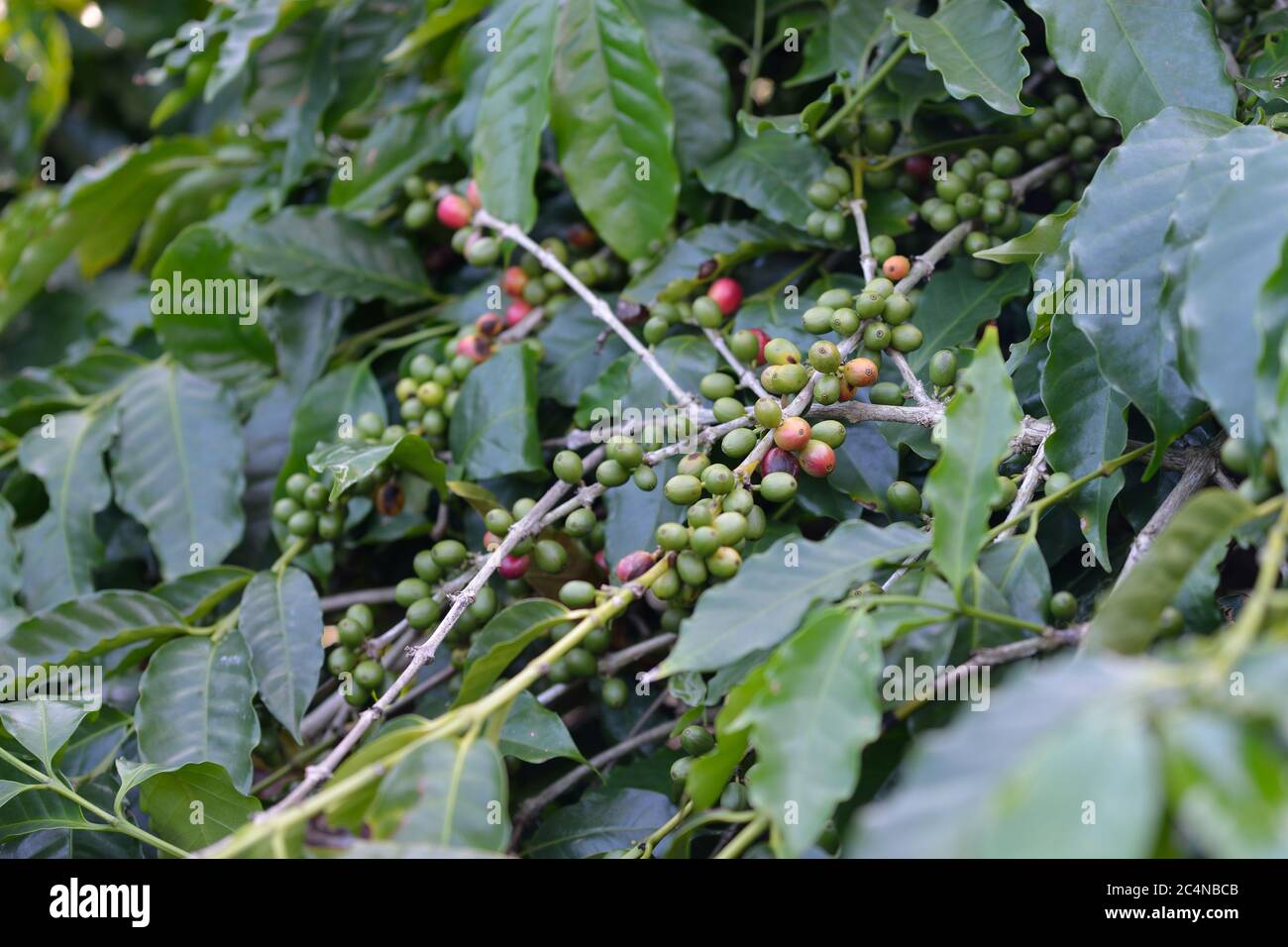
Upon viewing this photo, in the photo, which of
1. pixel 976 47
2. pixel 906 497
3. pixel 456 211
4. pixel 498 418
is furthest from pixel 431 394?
pixel 976 47

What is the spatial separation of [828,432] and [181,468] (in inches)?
34.2

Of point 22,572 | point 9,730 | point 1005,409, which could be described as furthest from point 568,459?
point 22,572

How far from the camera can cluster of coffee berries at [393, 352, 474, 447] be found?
132 cm

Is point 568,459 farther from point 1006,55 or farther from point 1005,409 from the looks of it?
point 1006,55

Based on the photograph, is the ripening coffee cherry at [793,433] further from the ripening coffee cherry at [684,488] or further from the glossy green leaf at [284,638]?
the glossy green leaf at [284,638]

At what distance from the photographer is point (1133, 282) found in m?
0.86

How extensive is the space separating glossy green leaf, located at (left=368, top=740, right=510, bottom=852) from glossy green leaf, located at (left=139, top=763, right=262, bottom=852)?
359 mm

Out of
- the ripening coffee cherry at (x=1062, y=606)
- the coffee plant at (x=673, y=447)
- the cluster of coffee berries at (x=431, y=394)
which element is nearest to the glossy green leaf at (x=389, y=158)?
the coffee plant at (x=673, y=447)

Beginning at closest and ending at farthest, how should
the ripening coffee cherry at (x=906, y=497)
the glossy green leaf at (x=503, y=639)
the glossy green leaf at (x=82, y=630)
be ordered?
the glossy green leaf at (x=503, y=639) < the ripening coffee cherry at (x=906, y=497) < the glossy green leaf at (x=82, y=630)

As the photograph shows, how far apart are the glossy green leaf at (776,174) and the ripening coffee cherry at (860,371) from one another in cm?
28

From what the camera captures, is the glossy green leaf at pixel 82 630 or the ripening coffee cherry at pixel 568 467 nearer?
the ripening coffee cherry at pixel 568 467

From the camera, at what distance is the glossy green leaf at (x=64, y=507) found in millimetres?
1390

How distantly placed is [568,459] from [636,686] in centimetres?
26
